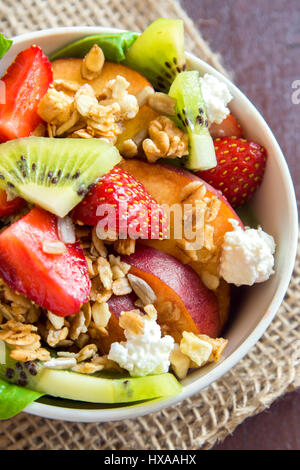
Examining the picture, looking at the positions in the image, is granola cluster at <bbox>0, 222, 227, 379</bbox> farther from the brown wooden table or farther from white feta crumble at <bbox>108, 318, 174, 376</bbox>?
the brown wooden table

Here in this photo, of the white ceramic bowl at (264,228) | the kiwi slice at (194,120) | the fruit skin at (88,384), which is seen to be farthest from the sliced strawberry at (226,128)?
the fruit skin at (88,384)

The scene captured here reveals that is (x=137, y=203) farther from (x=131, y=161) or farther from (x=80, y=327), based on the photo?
(x=80, y=327)

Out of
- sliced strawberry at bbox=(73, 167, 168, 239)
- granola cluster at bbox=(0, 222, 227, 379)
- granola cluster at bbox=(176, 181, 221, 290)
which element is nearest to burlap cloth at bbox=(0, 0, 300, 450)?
granola cluster at bbox=(0, 222, 227, 379)

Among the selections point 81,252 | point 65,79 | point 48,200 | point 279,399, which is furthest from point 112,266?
point 279,399

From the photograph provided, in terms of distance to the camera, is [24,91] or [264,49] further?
[264,49]

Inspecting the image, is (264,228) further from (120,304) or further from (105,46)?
(105,46)

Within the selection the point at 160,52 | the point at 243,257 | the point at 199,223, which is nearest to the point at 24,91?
the point at 160,52
